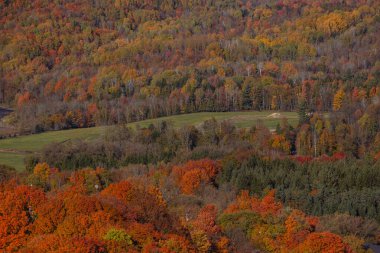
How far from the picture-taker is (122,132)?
12762 centimetres

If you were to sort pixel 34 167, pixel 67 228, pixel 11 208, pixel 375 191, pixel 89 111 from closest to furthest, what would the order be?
pixel 67 228 < pixel 11 208 < pixel 375 191 < pixel 34 167 < pixel 89 111

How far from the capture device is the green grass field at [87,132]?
405 ft

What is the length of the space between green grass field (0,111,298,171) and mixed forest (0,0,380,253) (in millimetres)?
2489

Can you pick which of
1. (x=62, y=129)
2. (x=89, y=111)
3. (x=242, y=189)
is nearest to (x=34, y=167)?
(x=242, y=189)

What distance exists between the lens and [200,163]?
104 m

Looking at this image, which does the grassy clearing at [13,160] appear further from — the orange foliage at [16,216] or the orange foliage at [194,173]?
the orange foliage at [16,216]

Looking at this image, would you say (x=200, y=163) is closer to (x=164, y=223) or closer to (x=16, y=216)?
(x=164, y=223)

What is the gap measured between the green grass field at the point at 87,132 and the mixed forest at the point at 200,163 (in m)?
2.49

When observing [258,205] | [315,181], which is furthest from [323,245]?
[315,181]

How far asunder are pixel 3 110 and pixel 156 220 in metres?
119

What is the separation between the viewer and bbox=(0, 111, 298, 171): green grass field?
405 ft

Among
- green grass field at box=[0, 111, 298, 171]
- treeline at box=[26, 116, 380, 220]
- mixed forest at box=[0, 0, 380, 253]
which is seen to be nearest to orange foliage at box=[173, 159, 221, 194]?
mixed forest at box=[0, 0, 380, 253]

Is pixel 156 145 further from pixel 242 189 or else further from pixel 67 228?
pixel 67 228

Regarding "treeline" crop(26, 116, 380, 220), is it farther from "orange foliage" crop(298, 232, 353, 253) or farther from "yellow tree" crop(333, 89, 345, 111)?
"yellow tree" crop(333, 89, 345, 111)
